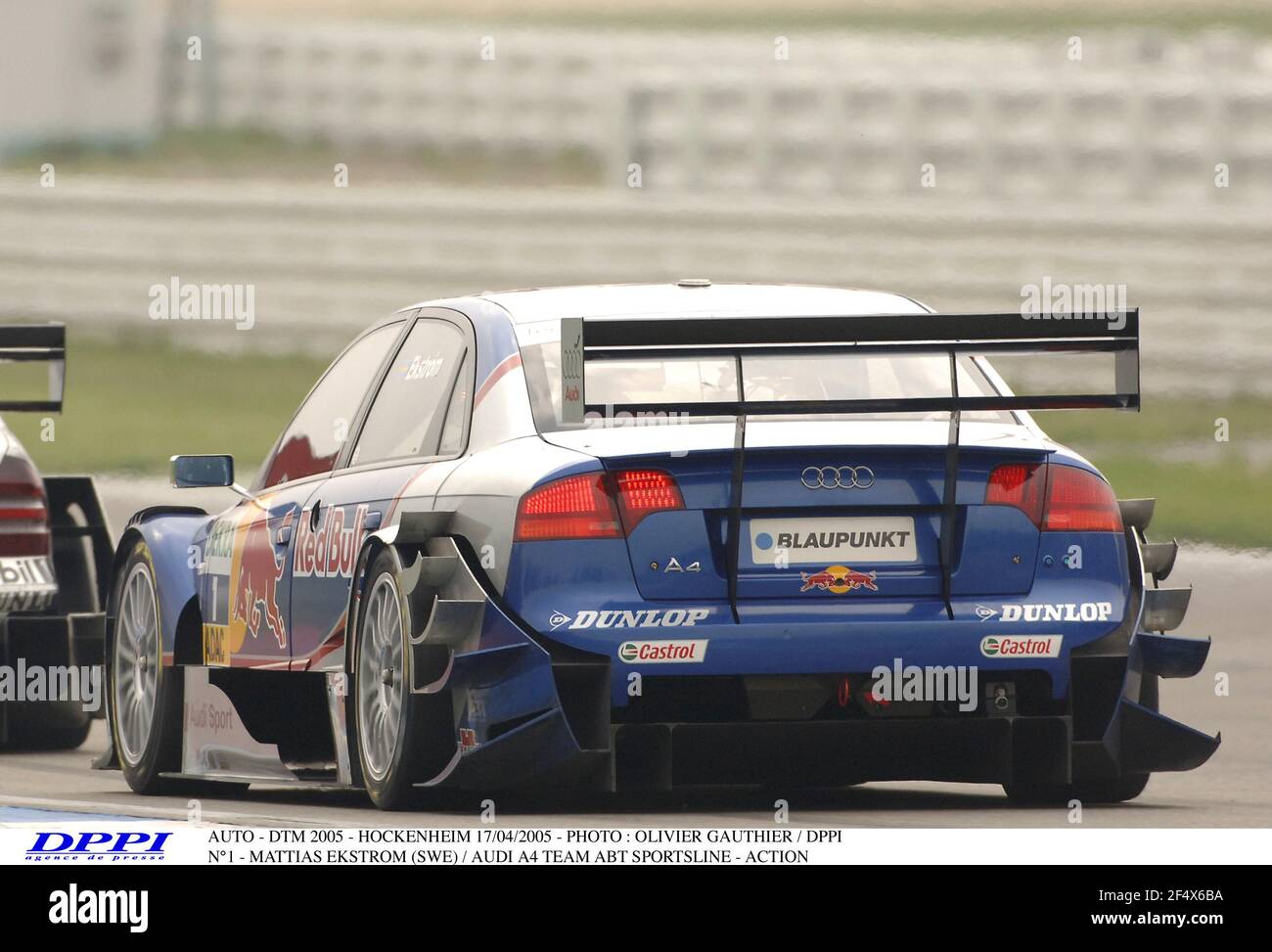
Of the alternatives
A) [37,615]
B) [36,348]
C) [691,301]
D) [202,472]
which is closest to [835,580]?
[691,301]

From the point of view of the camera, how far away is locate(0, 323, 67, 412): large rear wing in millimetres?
11773

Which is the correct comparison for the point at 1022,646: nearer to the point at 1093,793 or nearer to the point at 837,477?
the point at 837,477

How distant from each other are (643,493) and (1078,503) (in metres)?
1.25

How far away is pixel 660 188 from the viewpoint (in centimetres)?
3144

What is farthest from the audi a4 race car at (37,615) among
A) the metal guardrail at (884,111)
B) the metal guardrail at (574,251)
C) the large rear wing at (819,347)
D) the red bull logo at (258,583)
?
the metal guardrail at (884,111)

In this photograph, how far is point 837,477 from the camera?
8.07m

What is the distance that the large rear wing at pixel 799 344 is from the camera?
783 cm

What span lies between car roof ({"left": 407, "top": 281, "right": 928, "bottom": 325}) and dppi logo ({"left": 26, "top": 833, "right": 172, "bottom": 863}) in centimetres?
201

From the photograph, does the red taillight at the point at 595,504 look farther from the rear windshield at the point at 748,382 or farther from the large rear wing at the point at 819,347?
the rear windshield at the point at 748,382

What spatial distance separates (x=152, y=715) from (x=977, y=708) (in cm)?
323

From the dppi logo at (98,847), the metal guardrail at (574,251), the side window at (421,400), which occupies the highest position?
the metal guardrail at (574,251)

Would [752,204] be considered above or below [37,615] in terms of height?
above

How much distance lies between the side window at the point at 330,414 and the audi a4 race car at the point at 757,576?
2.98 feet
